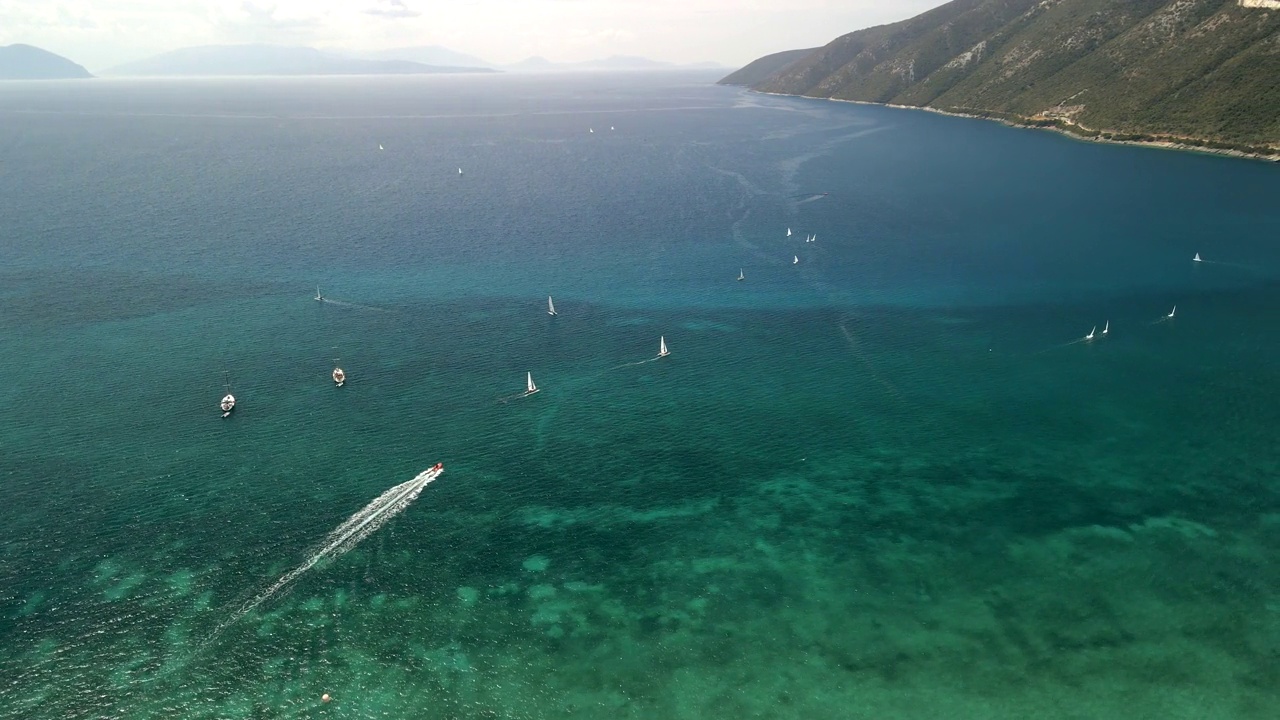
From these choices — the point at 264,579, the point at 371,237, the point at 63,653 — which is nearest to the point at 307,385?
the point at 264,579

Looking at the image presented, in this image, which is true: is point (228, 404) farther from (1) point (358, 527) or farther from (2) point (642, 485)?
(2) point (642, 485)

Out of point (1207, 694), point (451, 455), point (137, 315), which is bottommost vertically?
point (1207, 694)

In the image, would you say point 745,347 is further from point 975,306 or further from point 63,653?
point 63,653

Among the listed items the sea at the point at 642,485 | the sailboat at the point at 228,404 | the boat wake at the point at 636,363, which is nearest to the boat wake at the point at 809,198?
→ the sea at the point at 642,485

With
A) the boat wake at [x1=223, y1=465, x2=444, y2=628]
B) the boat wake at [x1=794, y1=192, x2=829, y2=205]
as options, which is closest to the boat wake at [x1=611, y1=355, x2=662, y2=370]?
the boat wake at [x1=223, y1=465, x2=444, y2=628]

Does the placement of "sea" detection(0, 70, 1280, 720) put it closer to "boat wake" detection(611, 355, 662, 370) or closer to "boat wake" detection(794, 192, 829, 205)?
"boat wake" detection(611, 355, 662, 370)

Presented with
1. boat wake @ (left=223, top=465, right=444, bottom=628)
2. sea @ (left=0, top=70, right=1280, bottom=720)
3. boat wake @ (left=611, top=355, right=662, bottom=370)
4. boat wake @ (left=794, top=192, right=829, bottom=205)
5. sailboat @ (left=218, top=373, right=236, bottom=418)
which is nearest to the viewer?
sea @ (left=0, top=70, right=1280, bottom=720)

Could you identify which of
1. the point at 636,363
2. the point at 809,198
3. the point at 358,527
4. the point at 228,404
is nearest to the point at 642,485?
the point at 358,527
